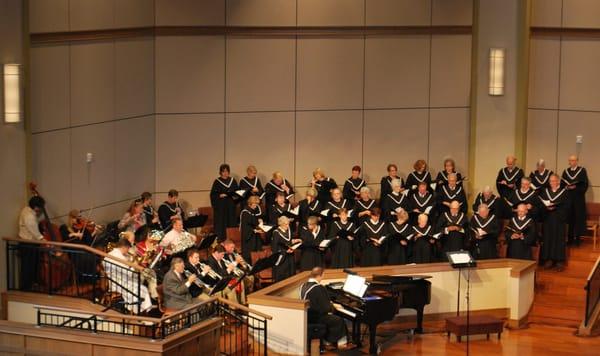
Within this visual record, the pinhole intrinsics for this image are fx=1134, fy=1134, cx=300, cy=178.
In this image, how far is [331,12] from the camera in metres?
19.8

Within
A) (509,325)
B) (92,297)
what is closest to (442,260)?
(509,325)

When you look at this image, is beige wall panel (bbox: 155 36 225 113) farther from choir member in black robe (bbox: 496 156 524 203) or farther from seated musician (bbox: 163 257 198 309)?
seated musician (bbox: 163 257 198 309)

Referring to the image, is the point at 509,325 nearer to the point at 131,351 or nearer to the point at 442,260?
the point at 442,260

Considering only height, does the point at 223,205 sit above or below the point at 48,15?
below

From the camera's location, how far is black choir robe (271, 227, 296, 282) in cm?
1662

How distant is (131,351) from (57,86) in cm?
519

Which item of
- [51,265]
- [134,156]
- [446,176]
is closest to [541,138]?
[446,176]

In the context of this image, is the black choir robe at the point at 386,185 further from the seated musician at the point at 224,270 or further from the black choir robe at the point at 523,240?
the seated musician at the point at 224,270

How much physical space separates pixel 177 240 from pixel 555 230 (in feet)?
20.3

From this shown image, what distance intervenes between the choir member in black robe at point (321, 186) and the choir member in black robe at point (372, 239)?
1502 mm

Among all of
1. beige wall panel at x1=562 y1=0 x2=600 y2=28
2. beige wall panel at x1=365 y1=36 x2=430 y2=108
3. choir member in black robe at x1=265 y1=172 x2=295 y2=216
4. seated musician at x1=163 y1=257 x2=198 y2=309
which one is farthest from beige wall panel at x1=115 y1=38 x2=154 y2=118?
beige wall panel at x1=562 y1=0 x2=600 y2=28

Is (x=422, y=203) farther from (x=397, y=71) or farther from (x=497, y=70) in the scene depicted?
(x=497, y=70)

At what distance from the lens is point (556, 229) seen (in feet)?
59.3

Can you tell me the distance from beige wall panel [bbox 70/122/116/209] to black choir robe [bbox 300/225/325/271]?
3111 millimetres
